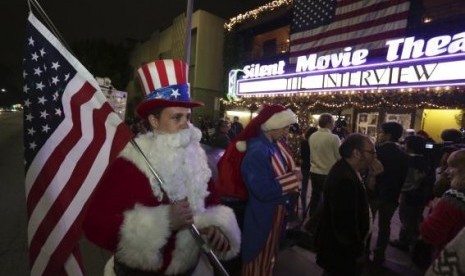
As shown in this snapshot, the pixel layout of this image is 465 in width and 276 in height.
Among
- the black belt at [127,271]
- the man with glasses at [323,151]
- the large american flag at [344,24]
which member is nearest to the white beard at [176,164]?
→ the black belt at [127,271]

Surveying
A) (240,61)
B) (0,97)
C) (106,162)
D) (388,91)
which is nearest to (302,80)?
(388,91)

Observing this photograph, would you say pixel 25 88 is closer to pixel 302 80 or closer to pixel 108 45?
pixel 302 80

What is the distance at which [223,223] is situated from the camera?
2.31 m

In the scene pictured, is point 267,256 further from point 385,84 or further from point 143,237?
point 385,84

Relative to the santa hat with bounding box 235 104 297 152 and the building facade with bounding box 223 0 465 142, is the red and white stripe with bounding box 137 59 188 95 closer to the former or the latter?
the santa hat with bounding box 235 104 297 152

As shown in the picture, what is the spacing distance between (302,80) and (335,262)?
41.8 feet

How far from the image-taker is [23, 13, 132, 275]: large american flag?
207cm

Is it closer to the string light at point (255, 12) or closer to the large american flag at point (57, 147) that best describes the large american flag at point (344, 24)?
the string light at point (255, 12)

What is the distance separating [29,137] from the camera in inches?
82.0

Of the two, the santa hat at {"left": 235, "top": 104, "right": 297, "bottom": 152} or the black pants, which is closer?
the santa hat at {"left": 235, "top": 104, "right": 297, "bottom": 152}

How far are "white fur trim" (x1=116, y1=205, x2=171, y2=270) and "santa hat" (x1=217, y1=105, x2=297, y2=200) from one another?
1.64 metres

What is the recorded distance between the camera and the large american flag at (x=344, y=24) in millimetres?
11625

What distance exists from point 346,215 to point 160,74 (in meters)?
1.96

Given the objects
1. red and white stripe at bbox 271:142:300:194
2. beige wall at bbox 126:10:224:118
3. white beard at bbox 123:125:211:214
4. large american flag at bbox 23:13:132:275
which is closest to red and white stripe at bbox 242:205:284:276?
red and white stripe at bbox 271:142:300:194
